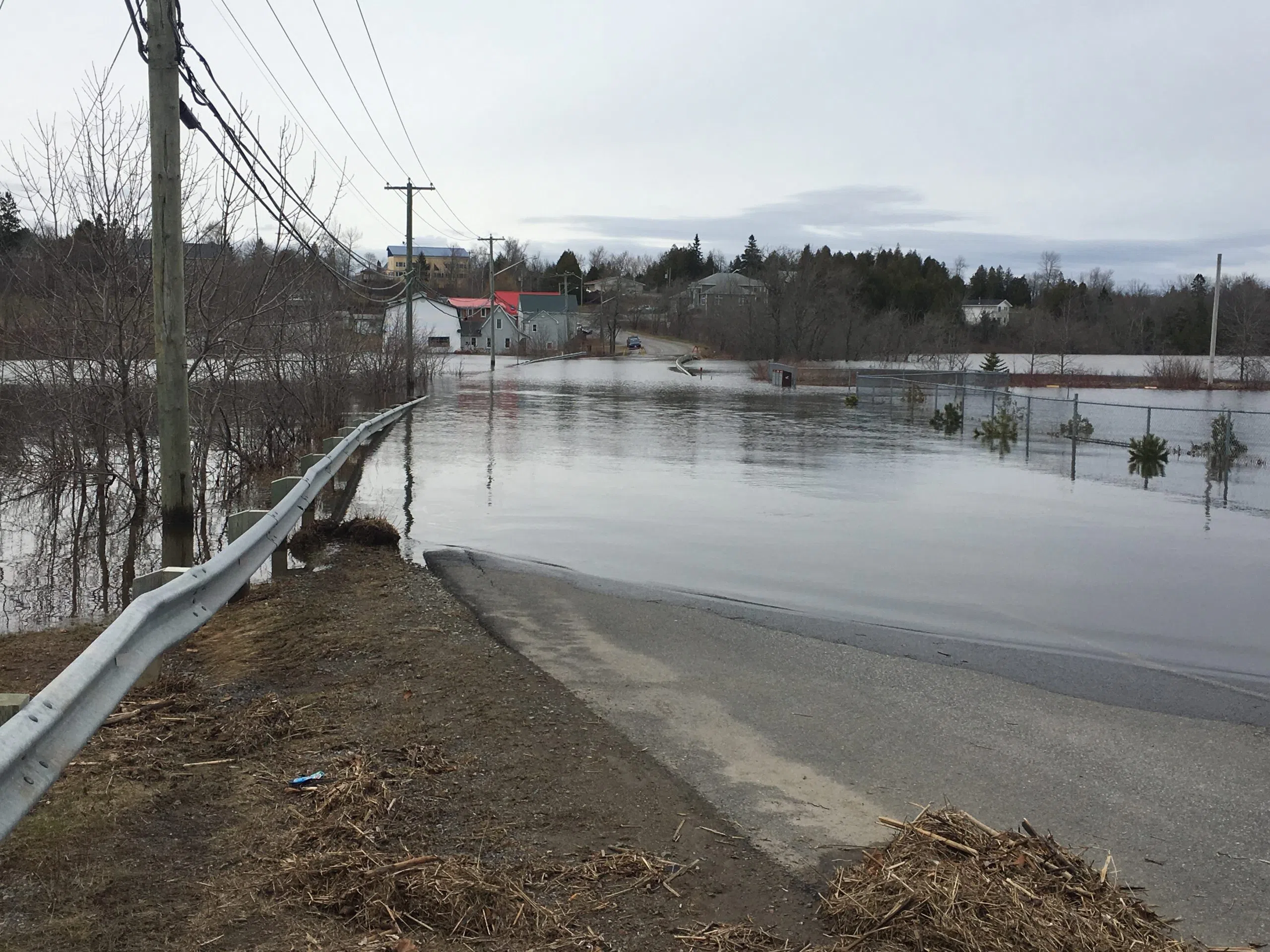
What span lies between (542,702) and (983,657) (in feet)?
11.6

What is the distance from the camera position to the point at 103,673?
14.6 feet

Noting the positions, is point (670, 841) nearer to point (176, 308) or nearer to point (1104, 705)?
point (1104, 705)

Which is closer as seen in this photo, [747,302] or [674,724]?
[674,724]

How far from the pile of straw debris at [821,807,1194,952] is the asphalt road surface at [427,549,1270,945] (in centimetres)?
40

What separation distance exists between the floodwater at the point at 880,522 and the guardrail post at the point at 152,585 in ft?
16.7

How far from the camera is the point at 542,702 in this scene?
6.46 m

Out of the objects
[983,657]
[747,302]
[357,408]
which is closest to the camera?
[983,657]

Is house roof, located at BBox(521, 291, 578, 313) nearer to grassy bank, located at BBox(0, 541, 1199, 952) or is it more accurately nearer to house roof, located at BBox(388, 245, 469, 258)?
house roof, located at BBox(388, 245, 469, 258)

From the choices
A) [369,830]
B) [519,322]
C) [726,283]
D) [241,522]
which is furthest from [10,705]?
[726,283]

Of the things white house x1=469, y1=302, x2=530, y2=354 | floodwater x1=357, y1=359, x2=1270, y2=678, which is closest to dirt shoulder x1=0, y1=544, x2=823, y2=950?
floodwater x1=357, y1=359, x2=1270, y2=678

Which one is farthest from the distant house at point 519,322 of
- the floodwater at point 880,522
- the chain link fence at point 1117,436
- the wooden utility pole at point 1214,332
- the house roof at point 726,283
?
the floodwater at point 880,522

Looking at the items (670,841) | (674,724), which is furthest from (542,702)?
(670,841)

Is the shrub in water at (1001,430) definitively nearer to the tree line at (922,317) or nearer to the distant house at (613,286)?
the tree line at (922,317)

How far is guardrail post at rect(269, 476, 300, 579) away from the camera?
9719 mm
